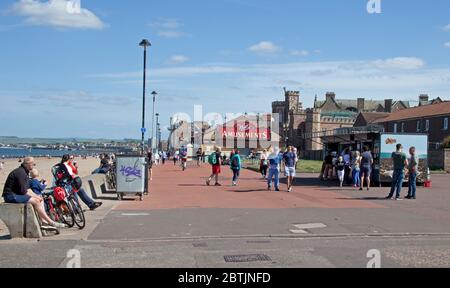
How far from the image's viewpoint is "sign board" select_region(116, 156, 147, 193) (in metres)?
18.5

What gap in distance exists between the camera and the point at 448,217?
14250 mm

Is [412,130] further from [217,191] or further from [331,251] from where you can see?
[331,251]

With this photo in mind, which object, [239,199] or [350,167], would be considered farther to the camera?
[350,167]

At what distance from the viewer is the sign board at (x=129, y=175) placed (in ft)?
60.6

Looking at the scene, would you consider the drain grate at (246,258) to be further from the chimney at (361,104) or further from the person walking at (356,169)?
the chimney at (361,104)

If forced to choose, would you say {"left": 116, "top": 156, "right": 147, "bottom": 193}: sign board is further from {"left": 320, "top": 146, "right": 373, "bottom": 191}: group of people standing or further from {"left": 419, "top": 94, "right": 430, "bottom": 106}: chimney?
{"left": 419, "top": 94, "right": 430, "bottom": 106}: chimney

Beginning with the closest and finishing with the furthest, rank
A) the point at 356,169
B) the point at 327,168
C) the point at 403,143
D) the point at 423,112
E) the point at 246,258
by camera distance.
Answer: the point at 246,258, the point at 356,169, the point at 403,143, the point at 327,168, the point at 423,112

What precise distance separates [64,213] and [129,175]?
6.38m

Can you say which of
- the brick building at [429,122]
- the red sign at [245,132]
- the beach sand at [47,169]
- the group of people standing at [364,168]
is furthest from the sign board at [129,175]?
the red sign at [245,132]

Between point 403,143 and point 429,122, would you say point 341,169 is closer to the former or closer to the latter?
point 403,143

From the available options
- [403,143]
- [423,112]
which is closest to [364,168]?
[403,143]

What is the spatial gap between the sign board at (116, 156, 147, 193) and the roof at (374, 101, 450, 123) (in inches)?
2184

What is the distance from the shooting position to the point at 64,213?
477 inches
